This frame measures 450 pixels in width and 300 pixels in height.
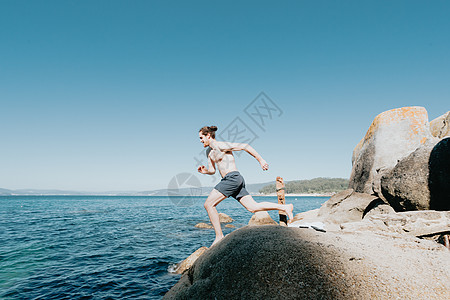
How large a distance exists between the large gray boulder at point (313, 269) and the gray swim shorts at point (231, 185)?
163 cm

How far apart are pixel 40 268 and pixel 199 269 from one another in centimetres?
969

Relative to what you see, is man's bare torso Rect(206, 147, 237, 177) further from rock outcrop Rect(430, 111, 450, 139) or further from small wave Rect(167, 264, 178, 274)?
rock outcrop Rect(430, 111, 450, 139)

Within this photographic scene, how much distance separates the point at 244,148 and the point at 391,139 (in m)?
10.6

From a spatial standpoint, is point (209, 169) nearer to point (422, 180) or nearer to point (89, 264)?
point (422, 180)

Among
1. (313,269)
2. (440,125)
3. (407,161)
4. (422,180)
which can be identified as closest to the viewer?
(313,269)

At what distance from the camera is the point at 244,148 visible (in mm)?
5543

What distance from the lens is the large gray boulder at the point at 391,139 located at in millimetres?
11867

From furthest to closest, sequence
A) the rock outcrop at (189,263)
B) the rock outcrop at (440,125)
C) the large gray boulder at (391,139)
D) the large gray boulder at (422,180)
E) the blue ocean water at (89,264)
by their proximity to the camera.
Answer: the rock outcrop at (440,125) → the large gray boulder at (391,139) → the rock outcrop at (189,263) → the blue ocean water at (89,264) → the large gray boulder at (422,180)

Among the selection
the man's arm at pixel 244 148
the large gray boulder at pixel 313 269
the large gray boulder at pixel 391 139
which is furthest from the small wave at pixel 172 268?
the large gray boulder at pixel 391 139

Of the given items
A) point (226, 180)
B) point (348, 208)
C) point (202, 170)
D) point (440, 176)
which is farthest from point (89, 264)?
point (440, 176)

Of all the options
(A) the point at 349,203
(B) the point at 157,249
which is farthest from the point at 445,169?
(B) the point at 157,249

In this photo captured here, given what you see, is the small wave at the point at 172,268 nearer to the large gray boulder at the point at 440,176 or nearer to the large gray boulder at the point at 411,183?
the large gray boulder at the point at 411,183

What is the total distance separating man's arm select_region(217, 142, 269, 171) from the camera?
5369 millimetres

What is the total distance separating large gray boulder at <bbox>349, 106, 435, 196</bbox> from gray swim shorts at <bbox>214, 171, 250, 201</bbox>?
9.04 metres
